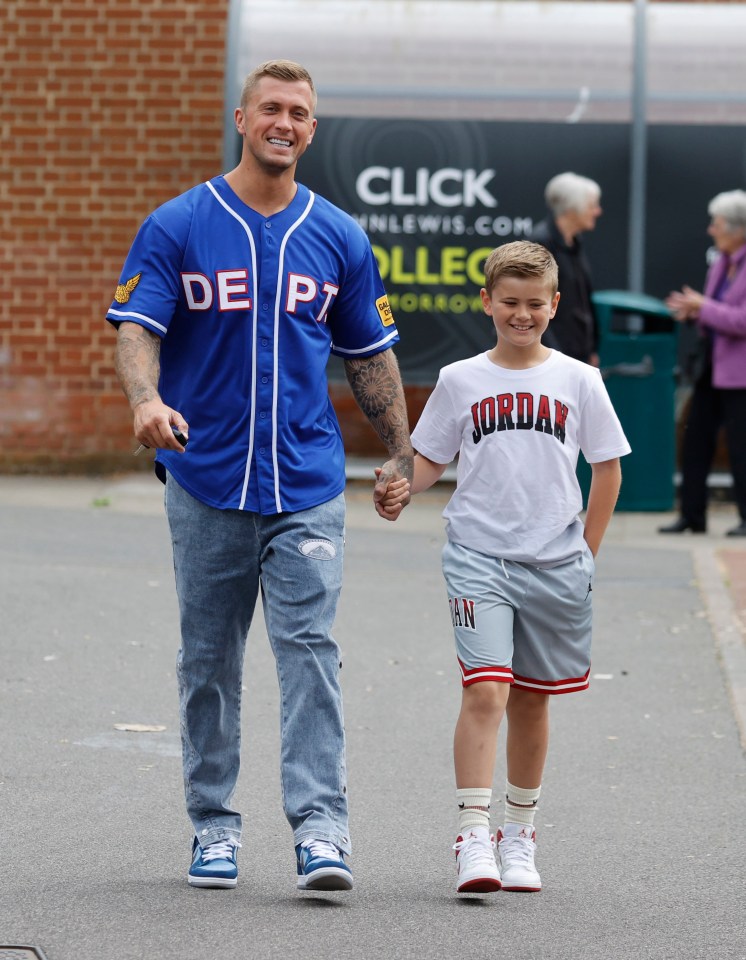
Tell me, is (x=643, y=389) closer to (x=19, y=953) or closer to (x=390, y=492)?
(x=390, y=492)

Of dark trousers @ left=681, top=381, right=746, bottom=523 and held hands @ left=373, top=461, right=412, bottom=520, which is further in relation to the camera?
dark trousers @ left=681, top=381, right=746, bottom=523

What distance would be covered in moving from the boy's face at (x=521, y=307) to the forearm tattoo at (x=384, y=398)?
302mm

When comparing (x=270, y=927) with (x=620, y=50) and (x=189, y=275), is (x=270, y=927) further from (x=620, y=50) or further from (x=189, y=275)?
(x=620, y=50)

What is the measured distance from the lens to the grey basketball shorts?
4.45 m

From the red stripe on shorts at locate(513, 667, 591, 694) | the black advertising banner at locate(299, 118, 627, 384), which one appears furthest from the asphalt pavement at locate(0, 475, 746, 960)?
the black advertising banner at locate(299, 118, 627, 384)

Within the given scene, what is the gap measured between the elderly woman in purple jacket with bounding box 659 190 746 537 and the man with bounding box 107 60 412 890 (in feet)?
21.4

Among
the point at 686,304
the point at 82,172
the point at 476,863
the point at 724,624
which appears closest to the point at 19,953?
the point at 476,863

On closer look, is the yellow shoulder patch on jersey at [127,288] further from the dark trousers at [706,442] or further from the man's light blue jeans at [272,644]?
the dark trousers at [706,442]

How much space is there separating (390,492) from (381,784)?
4.78 ft

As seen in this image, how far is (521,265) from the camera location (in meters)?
4.48

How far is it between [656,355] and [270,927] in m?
7.80

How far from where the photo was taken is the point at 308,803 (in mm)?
4328

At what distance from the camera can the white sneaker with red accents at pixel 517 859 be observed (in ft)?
14.8

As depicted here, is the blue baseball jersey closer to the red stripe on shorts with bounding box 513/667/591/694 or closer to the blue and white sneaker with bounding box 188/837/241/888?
the red stripe on shorts with bounding box 513/667/591/694
